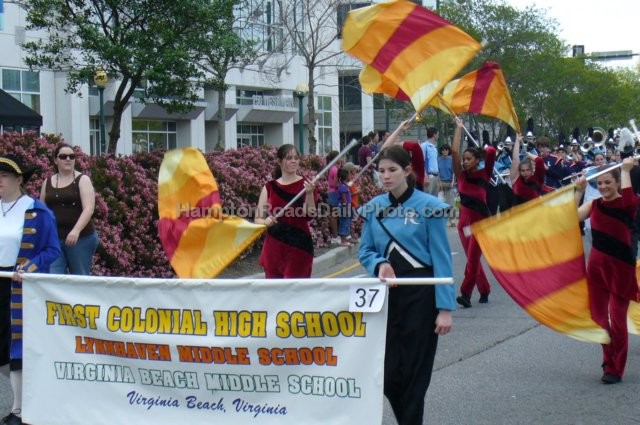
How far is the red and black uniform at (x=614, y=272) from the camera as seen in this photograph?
24.3 ft

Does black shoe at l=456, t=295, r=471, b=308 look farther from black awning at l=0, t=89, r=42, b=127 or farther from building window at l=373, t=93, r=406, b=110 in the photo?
building window at l=373, t=93, r=406, b=110

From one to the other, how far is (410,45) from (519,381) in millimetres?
2814

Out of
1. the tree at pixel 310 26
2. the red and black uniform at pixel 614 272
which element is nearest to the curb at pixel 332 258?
the red and black uniform at pixel 614 272

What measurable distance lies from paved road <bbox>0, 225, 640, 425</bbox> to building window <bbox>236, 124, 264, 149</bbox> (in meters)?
43.7

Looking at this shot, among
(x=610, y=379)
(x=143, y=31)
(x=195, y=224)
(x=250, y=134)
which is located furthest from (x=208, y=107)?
(x=610, y=379)

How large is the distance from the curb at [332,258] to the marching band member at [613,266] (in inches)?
301

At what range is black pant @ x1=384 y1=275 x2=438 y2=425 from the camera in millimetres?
5418

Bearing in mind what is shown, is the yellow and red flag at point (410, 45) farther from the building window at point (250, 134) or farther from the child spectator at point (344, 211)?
the building window at point (250, 134)

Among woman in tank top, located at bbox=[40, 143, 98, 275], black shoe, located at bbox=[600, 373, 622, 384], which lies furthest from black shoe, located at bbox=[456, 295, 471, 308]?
woman in tank top, located at bbox=[40, 143, 98, 275]

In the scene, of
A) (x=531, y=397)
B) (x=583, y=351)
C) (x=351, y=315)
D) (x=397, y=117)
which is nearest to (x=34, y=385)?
(x=351, y=315)

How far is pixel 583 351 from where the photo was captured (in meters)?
8.60

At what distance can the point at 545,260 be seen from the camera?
5938mm

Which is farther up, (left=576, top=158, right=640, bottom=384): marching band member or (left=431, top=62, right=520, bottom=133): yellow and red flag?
(left=431, top=62, right=520, bottom=133): yellow and red flag

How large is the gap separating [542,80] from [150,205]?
3685cm
